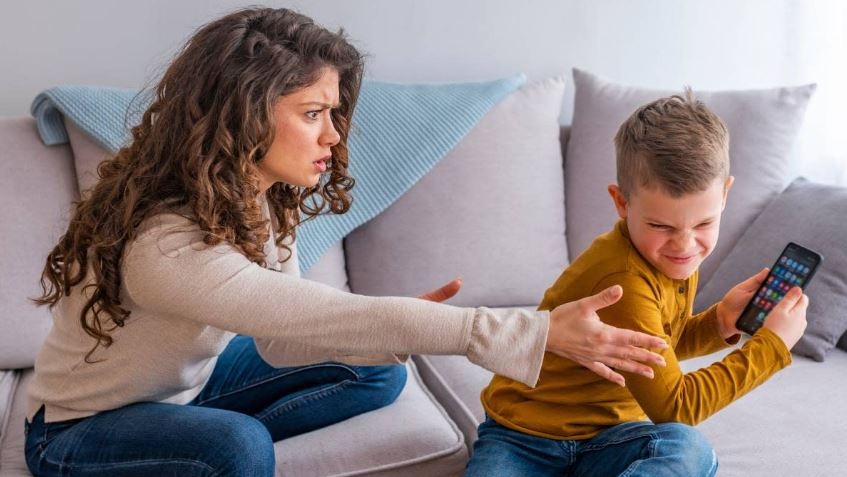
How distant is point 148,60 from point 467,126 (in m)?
0.76

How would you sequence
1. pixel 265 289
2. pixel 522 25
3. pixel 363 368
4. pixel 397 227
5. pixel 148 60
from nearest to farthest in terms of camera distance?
pixel 265 289
pixel 363 368
pixel 397 227
pixel 148 60
pixel 522 25

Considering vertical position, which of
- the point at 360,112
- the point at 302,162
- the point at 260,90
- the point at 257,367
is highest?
the point at 260,90

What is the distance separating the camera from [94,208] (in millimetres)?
1308

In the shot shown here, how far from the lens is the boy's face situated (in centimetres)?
118

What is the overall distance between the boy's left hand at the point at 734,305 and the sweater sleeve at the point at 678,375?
110mm

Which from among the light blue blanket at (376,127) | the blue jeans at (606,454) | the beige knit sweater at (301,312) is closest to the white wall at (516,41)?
the light blue blanket at (376,127)

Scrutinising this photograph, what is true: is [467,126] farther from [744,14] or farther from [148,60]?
[744,14]

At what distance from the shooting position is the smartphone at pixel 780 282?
1.27 metres

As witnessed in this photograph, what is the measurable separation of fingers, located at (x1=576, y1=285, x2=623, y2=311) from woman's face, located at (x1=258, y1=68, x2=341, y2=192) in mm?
440

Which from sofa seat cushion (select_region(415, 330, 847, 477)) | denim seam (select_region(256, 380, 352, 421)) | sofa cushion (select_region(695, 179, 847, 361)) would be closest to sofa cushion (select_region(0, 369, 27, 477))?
denim seam (select_region(256, 380, 352, 421))

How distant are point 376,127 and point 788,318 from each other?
106cm

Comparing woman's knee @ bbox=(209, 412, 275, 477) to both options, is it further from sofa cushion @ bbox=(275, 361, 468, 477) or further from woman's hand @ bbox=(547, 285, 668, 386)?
woman's hand @ bbox=(547, 285, 668, 386)

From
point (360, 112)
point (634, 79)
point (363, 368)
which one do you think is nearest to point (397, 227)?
point (360, 112)

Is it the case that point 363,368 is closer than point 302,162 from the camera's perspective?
No
